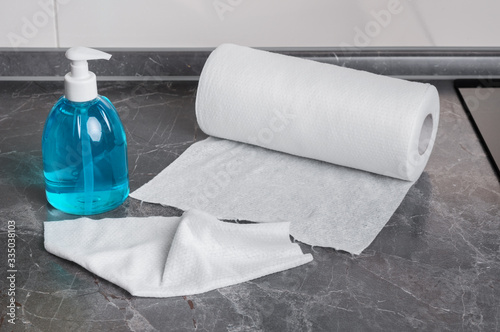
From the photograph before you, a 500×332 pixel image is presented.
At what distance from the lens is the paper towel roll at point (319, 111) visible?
893mm

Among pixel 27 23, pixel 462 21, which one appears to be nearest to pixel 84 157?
pixel 27 23

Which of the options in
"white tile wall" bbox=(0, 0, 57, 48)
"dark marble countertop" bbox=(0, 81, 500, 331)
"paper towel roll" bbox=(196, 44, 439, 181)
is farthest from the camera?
"white tile wall" bbox=(0, 0, 57, 48)

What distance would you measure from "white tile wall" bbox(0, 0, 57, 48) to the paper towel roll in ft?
1.05

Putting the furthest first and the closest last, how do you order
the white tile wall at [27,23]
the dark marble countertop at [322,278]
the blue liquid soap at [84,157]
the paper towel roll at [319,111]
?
the white tile wall at [27,23]
the paper towel roll at [319,111]
the blue liquid soap at [84,157]
the dark marble countertop at [322,278]

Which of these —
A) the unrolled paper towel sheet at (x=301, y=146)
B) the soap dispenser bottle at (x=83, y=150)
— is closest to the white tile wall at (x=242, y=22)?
the unrolled paper towel sheet at (x=301, y=146)

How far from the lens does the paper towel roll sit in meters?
0.89

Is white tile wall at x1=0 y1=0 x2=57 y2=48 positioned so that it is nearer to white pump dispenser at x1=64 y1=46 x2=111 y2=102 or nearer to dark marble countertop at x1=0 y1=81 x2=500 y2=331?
dark marble countertop at x1=0 y1=81 x2=500 y2=331

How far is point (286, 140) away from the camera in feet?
3.10

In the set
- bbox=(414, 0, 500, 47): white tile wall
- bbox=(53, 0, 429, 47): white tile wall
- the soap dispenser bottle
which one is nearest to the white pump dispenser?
the soap dispenser bottle

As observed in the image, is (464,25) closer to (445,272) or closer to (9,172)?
(445,272)

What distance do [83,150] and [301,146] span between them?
0.98 ft

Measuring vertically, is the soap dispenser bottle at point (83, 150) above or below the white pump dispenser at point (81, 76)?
below

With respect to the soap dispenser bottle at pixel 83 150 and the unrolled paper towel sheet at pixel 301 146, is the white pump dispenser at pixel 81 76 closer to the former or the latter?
the soap dispenser bottle at pixel 83 150

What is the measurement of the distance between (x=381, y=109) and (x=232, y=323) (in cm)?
36
